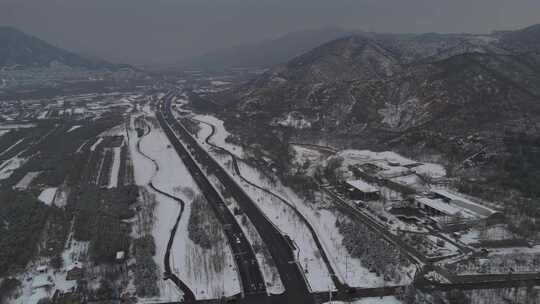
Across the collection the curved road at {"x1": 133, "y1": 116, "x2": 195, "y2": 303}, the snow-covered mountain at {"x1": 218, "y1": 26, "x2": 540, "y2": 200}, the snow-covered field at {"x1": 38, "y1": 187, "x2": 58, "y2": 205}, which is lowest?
the curved road at {"x1": 133, "y1": 116, "x2": 195, "y2": 303}

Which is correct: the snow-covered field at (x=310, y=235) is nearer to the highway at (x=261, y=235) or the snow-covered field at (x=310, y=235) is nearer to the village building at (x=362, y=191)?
the highway at (x=261, y=235)

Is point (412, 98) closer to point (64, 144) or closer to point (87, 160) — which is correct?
point (87, 160)

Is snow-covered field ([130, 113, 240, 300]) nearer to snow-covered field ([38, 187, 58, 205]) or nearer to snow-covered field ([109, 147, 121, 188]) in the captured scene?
snow-covered field ([109, 147, 121, 188])

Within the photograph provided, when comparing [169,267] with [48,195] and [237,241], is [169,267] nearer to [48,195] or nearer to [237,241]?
[237,241]

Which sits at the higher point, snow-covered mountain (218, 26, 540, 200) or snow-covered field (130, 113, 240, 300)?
snow-covered mountain (218, 26, 540, 200)

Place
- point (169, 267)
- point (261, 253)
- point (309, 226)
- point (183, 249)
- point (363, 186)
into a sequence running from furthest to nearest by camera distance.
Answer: point (363, 186) < point (309, 226) < point (183, 249) < point (261, 253) < point (169, 267)

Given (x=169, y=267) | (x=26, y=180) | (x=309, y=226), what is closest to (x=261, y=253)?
(x=309, y=226)

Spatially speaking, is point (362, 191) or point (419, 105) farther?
point (419, 105)

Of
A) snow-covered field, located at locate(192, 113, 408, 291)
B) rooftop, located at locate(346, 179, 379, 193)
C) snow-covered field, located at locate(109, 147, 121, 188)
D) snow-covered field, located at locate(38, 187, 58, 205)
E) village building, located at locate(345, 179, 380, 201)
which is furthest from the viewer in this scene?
snow-covered field, located at locate(109, 147, 121, 188)

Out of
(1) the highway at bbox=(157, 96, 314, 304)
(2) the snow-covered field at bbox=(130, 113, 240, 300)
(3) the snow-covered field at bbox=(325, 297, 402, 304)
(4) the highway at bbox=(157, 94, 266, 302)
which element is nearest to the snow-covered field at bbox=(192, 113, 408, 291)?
(1) the highway at bbox=(157, 96, 314, 304)
